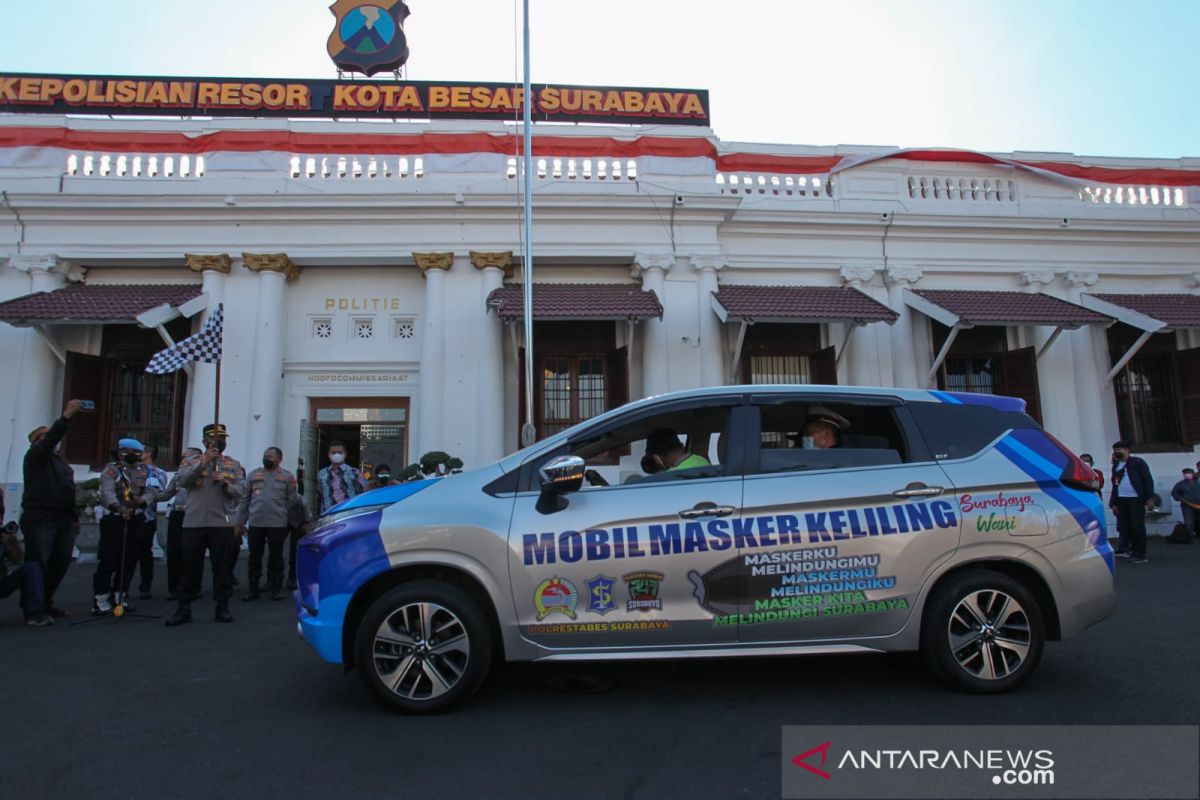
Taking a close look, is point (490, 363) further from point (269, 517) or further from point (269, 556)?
point (269, 556)

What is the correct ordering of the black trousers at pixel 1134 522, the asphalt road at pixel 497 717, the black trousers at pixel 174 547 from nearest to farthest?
the asphalt road at pixel 497 717 → the black trousers at pixel 174 547 → the black trousers at pixel 1134 522

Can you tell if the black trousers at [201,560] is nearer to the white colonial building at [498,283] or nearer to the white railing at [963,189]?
the white colonial building at [498,283]

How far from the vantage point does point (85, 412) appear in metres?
12.8

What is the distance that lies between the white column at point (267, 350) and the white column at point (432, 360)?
243cm

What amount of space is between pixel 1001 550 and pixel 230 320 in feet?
41.5

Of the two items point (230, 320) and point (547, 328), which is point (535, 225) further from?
point (230, 320)

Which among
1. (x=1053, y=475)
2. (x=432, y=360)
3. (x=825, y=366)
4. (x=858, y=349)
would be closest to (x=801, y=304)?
(x=825, y=366)

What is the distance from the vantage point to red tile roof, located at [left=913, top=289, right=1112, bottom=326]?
12.7m

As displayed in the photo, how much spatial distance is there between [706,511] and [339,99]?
45.9 ft

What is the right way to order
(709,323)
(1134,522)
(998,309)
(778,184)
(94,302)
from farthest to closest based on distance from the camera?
(778,184) → (709,323) → (998,309) → (94,302) → (1134,522)

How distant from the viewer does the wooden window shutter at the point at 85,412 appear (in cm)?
1256

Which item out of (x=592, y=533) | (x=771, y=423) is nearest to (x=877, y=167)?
(x=771, y=423)

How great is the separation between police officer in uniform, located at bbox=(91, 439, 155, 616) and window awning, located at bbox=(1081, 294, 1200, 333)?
634 inches

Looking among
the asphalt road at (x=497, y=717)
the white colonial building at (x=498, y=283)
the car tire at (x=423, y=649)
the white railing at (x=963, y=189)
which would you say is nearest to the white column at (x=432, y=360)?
the white colonial building at (x=498, y=283)
